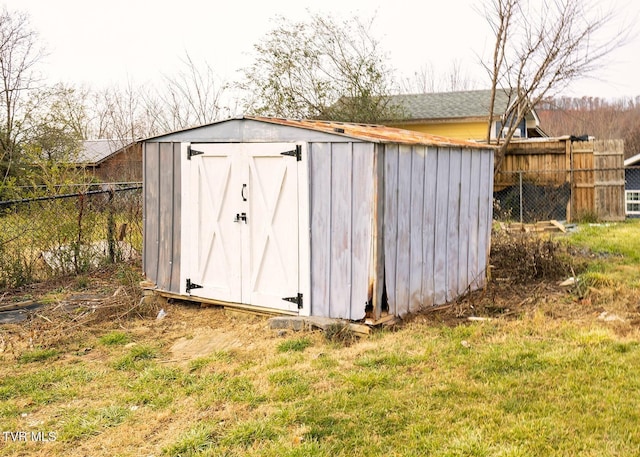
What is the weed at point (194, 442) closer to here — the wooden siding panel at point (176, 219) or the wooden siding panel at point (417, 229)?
the wooden siding panel at point (417, 229)

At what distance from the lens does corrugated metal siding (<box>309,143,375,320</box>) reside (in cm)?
637

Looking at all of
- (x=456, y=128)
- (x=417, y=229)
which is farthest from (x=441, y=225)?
(x=456, y=128)

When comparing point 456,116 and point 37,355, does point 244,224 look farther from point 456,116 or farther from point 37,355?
point 456,116

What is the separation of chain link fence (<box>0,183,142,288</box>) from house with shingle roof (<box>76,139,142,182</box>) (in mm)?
13551

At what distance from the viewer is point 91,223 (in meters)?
9.77

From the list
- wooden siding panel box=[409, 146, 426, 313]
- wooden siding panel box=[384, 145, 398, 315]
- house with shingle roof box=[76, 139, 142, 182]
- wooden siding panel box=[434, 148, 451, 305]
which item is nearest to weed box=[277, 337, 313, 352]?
wooden siding panel box=[384, 145, 398, 315]

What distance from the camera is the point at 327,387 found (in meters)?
4.90

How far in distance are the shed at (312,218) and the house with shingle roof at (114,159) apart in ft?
54.2

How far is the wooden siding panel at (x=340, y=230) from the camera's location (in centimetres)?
647

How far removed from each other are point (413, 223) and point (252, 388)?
2810mm

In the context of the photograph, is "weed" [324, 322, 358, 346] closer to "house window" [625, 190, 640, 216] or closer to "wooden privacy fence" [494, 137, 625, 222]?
Result: "wooden privacy fence" [494, 137, 625, 222]

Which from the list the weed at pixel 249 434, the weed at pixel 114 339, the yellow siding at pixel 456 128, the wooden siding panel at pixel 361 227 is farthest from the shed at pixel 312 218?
the yellow siding at pixel 456 128

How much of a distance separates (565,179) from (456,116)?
19.4 feet

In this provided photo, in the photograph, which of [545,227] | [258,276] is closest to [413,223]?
[258,276]
